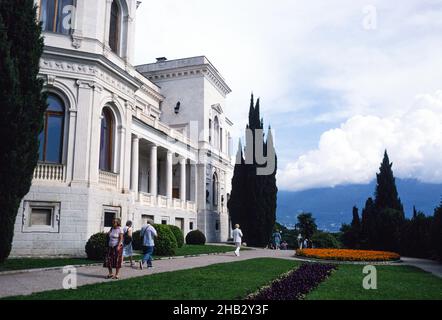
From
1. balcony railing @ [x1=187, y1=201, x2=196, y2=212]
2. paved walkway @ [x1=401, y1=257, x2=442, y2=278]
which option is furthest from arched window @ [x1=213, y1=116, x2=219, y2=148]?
paved walkway @ [x1=401, y1=257, x2=442, y2=278]

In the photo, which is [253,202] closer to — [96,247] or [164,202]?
[164,202]

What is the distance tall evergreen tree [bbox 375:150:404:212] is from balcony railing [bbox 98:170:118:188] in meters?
24.5

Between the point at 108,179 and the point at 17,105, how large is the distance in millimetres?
8260

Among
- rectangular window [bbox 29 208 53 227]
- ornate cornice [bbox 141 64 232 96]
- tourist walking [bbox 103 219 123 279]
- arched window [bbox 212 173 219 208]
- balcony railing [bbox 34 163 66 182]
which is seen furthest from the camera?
arched window [bbox 212 173 219 208]

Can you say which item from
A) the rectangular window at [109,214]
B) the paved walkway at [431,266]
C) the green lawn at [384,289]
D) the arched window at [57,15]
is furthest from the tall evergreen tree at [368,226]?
the arched window at [57,15]

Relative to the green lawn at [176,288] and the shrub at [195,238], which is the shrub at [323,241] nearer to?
the shrub at [195,238]

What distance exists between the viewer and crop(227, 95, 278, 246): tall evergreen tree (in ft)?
122

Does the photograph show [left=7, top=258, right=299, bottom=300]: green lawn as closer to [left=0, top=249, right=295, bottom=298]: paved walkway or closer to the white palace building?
[left=0, top=249, right=295, bottom=298]: paved walkway

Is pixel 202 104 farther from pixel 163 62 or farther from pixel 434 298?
pixel 434 298

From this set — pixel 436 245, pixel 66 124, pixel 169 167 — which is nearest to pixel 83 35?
pixel 66 124

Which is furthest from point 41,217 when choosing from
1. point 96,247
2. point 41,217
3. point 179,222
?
point 179,222

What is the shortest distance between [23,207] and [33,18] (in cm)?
811

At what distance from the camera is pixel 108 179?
2109 centimetres

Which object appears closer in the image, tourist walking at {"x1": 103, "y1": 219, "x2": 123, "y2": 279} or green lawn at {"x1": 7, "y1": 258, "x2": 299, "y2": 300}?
green lawn at {"x1": 7, "y1": 258, "x2": 299, "y2": 300}
